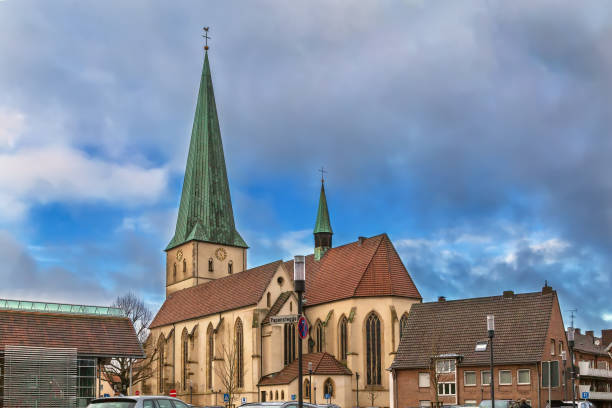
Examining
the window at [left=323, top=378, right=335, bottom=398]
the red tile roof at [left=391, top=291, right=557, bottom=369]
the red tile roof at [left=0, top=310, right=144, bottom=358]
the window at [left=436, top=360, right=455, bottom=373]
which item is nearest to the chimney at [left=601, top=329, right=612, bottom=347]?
the window at [left=323, top=378, right=335, bottom=398]

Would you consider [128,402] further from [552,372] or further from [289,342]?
[289,342]

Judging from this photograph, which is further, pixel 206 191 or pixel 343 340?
pixel 206 191

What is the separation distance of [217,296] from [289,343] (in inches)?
557

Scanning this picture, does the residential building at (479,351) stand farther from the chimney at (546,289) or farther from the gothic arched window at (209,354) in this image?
the gothic arched window at (209,354)

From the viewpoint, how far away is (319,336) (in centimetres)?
7356

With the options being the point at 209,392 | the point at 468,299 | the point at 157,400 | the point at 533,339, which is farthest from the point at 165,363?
the point at 157,400

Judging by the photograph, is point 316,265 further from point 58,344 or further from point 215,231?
point 58,344

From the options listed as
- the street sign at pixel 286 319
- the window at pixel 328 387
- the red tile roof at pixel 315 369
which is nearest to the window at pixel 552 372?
the street sign at pixel 286 319

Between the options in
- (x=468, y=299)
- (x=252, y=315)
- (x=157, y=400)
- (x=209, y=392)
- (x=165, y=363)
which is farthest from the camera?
(x=165, y=363)

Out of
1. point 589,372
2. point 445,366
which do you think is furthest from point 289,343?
point 589,372

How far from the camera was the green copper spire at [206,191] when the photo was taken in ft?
322

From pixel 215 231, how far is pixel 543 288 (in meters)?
53.2

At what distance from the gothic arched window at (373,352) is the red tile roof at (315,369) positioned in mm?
2067

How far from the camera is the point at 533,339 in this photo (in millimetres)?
49969
